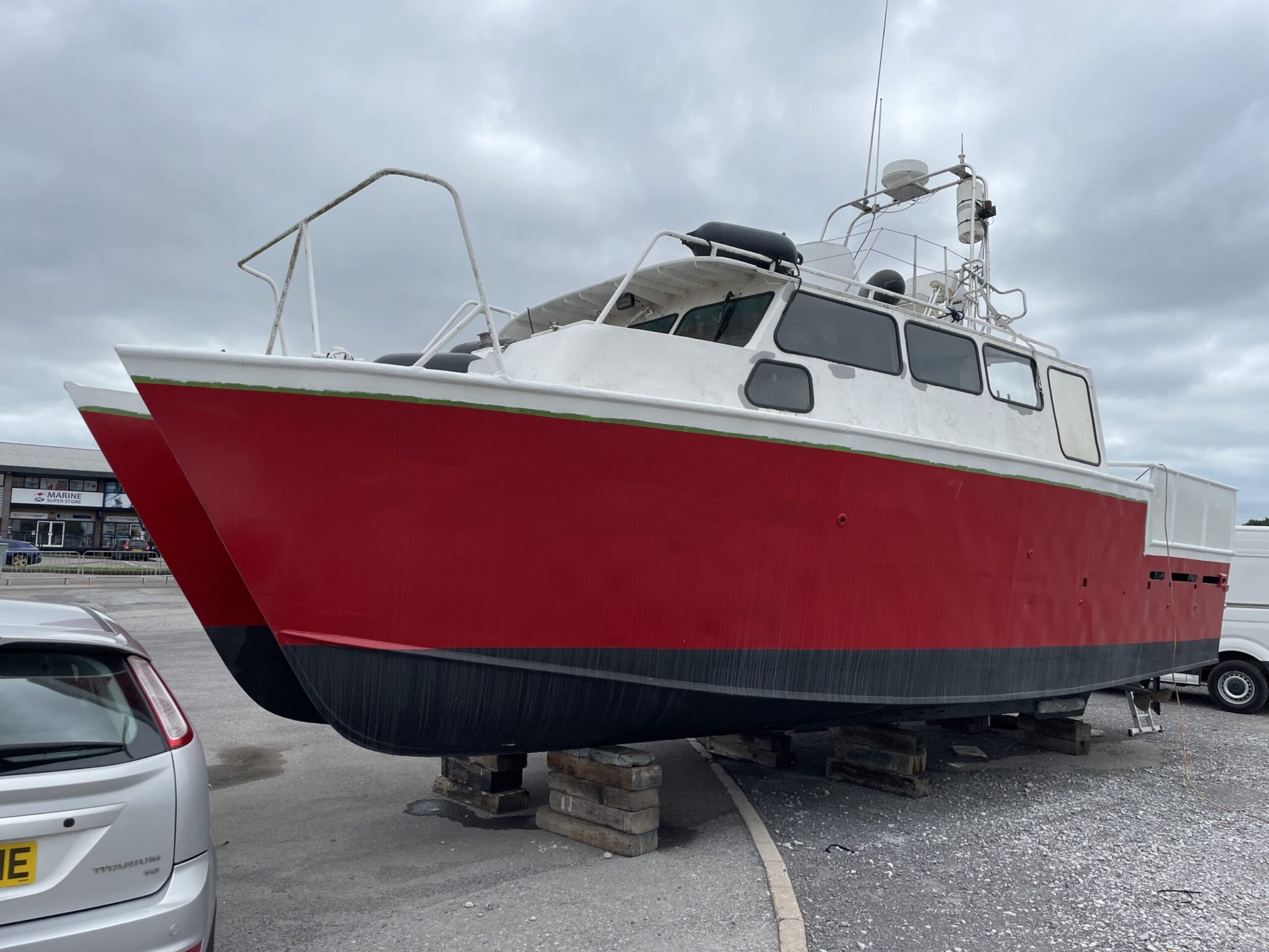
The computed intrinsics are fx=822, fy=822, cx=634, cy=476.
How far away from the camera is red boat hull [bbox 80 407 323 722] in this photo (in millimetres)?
4203

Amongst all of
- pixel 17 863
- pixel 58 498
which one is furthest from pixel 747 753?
pixel 58 498

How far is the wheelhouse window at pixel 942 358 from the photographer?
5.37 m

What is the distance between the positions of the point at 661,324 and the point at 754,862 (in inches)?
129

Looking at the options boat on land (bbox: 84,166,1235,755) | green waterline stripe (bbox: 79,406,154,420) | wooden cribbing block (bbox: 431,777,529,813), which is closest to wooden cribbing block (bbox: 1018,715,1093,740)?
boat on land (bbox: 84,166,1235,755)

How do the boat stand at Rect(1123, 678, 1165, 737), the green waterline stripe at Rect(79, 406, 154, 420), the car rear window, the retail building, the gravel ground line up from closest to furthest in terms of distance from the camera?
1. the car rear window
2. the gravel ground
3. the green waterline stripe at Rect(79, 406, 154, 420)
4. the boat stand at Rect(1123, 678, 1165, 737)
5. the retail building

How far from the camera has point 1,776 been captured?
207 centimetres

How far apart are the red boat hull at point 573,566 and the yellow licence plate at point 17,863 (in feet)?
4.81

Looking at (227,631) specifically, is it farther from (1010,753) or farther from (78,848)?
(1010,753)

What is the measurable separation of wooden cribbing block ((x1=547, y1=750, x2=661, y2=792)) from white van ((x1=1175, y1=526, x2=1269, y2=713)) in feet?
28.8

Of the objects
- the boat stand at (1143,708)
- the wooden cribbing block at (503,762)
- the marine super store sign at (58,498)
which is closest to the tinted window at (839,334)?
the wooden cribbing block at (503,762)

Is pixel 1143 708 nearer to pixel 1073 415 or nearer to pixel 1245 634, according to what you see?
pixel 1073 415

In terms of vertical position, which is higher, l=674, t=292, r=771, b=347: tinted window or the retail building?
l=674, t=292, r=771, b=347: tinted window

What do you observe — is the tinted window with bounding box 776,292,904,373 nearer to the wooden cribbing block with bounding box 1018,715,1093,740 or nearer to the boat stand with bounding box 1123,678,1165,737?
the wooden cribbing block with bounding box 1018,715,1093,740

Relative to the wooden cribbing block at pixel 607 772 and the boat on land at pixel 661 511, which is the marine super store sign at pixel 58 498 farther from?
the wooden cribbing block at pixel 607 772
